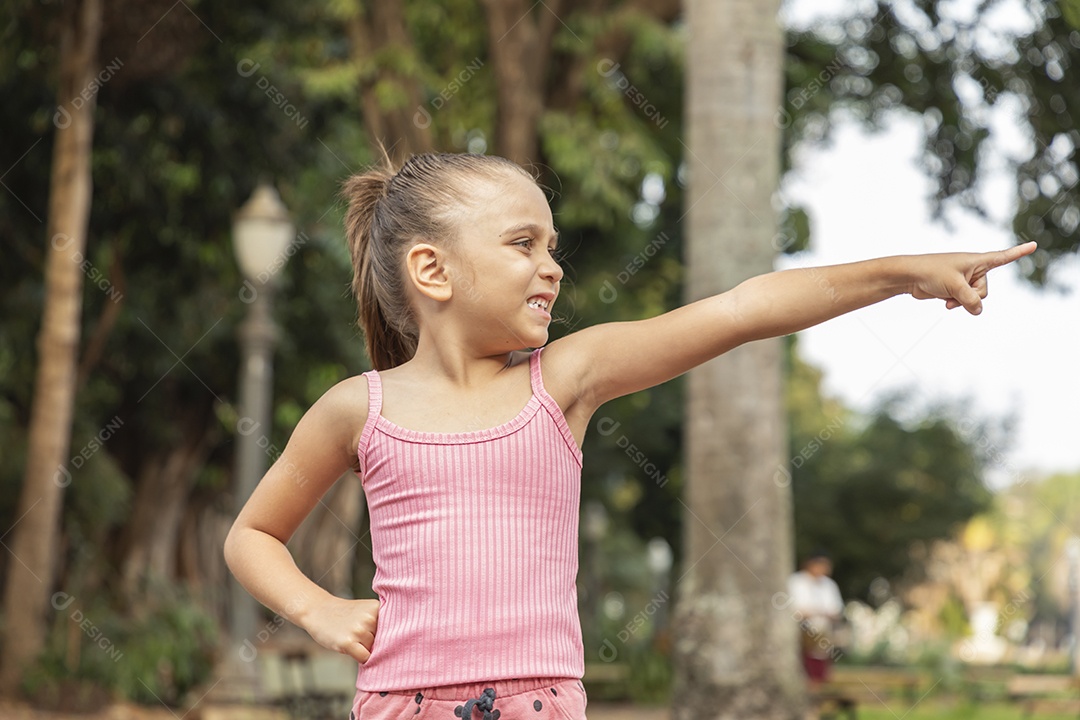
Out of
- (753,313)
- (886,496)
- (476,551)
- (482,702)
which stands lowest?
(482,702)

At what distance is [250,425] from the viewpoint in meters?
8.15

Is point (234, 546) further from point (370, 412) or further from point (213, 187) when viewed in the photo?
point (213, 187)

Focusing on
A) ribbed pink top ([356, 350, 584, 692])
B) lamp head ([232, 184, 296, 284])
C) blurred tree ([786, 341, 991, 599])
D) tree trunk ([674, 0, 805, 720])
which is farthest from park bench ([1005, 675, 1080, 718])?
blurred tree ([786, 341, 991, 599])

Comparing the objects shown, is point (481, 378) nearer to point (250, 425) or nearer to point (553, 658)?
point (553, 658)

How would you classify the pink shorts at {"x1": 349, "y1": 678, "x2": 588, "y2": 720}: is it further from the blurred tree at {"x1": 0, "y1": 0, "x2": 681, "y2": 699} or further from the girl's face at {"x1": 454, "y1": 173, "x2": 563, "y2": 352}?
the blurred tree at {"x1": 0, "y1": 0, "x2": 681, "y2": 699}

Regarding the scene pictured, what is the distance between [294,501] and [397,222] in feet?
1.53

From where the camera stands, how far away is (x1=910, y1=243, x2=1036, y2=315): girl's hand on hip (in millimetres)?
1839

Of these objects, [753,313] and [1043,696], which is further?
[1043,696]

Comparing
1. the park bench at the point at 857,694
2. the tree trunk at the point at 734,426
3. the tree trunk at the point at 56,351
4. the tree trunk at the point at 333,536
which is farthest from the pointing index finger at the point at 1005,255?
the tree trunk at the point at 333,536

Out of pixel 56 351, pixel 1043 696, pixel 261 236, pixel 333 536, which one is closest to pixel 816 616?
pixel 1043 696

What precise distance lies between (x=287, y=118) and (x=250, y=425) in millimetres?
5835

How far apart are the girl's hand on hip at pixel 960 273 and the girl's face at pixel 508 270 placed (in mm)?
529

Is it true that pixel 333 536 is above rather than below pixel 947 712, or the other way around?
above

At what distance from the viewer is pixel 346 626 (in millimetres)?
1883
